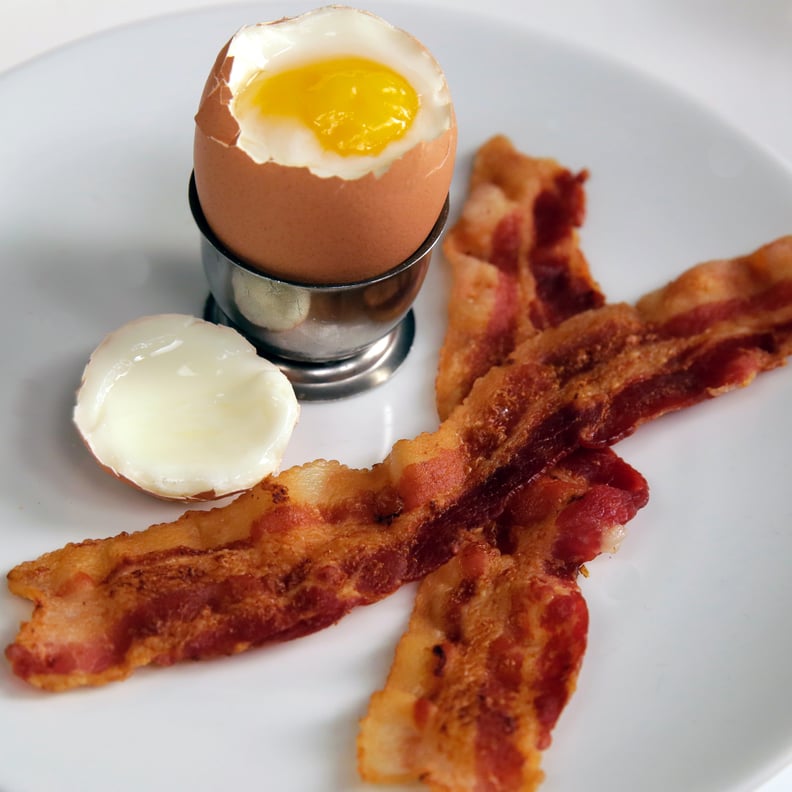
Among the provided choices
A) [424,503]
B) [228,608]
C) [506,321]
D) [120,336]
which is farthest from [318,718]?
[506,321]

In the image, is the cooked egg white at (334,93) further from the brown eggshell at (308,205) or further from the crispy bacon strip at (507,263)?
the crispy bacon strip at (507,263)

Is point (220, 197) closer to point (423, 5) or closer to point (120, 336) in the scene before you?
point (120, 336)

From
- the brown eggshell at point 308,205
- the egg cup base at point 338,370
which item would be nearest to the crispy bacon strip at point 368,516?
the egg cup base at point 338,370

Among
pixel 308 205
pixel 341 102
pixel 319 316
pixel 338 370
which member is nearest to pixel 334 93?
pixel 341 102

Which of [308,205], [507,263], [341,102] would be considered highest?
[341,102]

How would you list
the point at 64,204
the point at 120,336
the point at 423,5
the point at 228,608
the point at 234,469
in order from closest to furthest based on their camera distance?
the point at 228,608 < the point at 234,469 < the point at 120,336 < the point at 64,204 < the point at 423,5

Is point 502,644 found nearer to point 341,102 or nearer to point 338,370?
point 338,370
